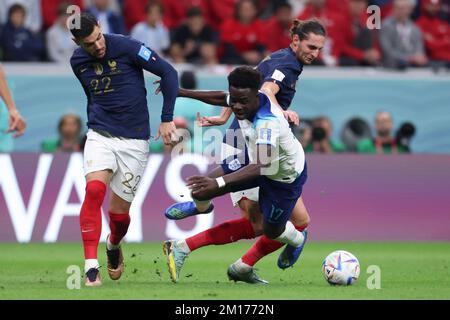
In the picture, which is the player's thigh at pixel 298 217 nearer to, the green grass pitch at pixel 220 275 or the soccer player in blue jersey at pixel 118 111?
the green grass pitch at pixel 220 275

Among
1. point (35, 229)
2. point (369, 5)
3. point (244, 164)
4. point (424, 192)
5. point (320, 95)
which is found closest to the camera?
point (244, 164)

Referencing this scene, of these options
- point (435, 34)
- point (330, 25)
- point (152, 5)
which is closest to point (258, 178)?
point (152, 5)

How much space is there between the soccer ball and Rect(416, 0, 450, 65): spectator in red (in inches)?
414

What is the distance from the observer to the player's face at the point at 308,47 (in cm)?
1110

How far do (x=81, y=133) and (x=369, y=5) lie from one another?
641 centimetres

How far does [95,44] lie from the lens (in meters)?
10.4

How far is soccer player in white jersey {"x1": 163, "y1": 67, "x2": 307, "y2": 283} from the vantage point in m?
9.97

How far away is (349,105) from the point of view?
19453mm

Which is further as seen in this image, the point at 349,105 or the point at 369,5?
the point at 369,5

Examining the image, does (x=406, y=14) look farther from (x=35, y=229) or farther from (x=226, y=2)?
(x=35, y=229)

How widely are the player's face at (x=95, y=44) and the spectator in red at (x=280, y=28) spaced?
932 centimetres

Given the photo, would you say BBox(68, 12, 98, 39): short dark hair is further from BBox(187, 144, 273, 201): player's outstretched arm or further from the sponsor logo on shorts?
BBox(187, 144, 273, 201): player's outstretched arm

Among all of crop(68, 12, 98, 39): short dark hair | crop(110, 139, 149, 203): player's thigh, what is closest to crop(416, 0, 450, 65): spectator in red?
crop(110, 139, 149, 203): player's thigh

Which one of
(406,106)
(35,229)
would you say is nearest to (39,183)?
(35,229)
